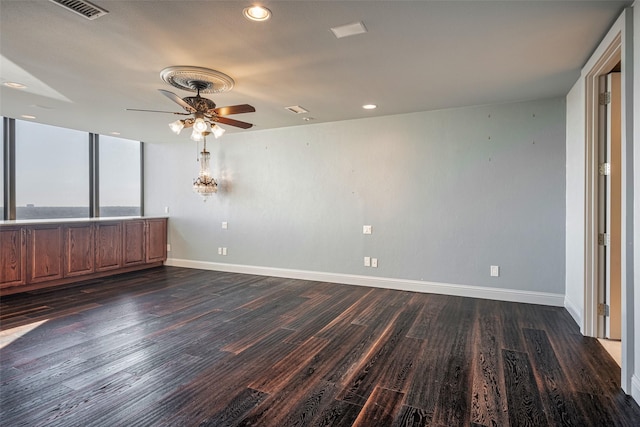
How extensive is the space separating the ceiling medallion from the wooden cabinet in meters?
3.27

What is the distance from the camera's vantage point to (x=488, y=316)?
370cm

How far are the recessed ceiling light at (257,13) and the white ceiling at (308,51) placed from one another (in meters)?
0.04

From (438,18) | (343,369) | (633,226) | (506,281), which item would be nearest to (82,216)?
(343,369)

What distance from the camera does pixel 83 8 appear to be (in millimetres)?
2139

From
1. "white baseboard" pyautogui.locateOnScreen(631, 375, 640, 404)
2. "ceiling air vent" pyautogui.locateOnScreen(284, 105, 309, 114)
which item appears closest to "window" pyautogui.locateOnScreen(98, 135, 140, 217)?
"ceiling air vent" pyautogui.locateOnScreen(284, 105, 309, 114)

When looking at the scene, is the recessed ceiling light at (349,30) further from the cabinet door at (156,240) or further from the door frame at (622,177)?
the cabinet door at (156,240)

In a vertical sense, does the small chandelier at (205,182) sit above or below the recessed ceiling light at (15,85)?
below

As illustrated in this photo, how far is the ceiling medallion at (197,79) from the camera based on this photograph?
310cm

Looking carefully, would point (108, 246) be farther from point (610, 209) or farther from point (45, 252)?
point (610, 209)

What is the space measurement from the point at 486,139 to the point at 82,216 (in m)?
6.75

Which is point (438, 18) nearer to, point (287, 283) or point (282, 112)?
point (282, 112)

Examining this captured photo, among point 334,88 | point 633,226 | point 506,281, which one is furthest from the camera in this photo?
point 506,281

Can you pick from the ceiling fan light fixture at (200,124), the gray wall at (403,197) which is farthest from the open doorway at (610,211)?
the ceiling fan light fixture at (200,124)

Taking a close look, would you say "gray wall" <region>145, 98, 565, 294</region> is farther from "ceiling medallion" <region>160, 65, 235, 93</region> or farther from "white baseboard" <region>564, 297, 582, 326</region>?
"ceiling medallion" <region>160, 65, 235, 93</region>
